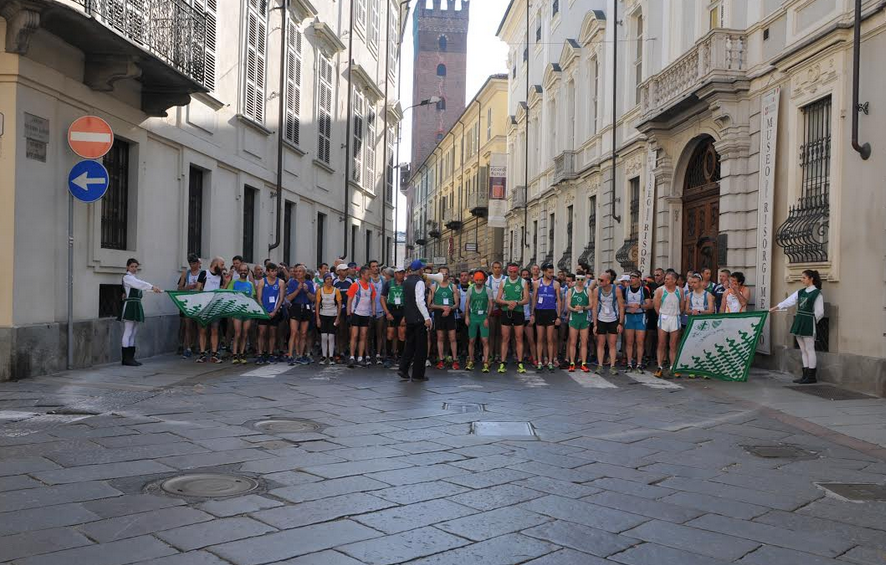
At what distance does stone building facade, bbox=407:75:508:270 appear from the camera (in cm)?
4619

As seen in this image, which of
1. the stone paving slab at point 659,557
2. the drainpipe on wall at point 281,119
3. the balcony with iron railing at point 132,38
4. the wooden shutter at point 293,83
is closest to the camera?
the stone paving slab at point 659,557

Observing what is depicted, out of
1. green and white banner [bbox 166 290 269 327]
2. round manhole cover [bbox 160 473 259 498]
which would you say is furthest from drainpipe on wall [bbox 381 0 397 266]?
round manhole cover [bbox 160 473 259 498]

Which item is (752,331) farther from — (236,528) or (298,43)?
(298,43)

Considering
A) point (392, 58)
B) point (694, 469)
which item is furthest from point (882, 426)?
point (392, 58)

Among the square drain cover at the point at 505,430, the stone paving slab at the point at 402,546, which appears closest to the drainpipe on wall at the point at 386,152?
the square drain cover at the point at 505,430

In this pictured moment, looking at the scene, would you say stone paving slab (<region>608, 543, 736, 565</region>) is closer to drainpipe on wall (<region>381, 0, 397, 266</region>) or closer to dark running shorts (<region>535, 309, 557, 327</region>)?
dark running shorts (<region>535, 309, 557, 327</region>)

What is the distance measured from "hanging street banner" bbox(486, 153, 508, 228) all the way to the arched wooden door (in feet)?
64.1

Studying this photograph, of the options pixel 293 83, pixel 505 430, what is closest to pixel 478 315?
pixel 505 430

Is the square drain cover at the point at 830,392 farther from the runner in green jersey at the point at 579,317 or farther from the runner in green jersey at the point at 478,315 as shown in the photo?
the runner in green jersey at the point at 478,315

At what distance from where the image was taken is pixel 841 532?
451 centimetres

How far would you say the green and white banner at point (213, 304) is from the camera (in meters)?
12.7

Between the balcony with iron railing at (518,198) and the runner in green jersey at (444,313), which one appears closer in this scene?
the runner in green jersey at (444,313)

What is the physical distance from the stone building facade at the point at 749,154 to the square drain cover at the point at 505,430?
215 inches

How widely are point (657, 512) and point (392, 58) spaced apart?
114ft
